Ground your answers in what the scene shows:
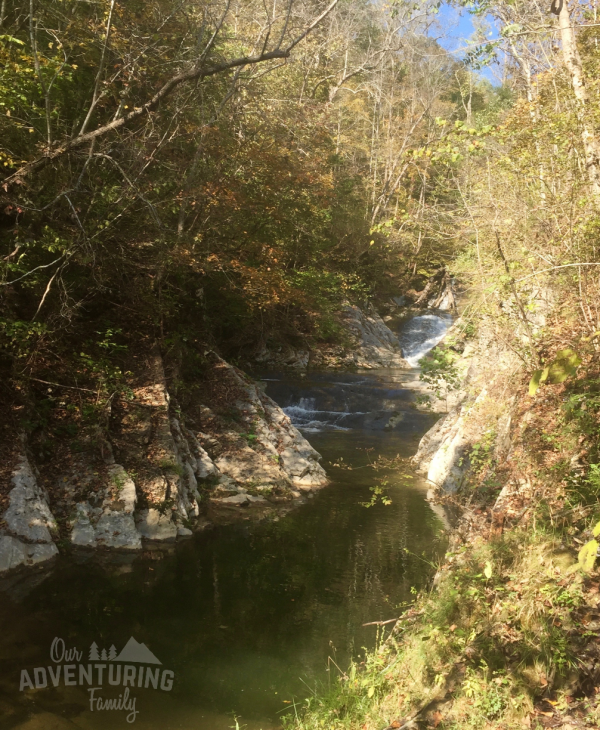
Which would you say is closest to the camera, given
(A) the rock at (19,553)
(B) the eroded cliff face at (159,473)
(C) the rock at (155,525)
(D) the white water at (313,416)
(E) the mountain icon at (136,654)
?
(E) the mountain icon at (136,654)

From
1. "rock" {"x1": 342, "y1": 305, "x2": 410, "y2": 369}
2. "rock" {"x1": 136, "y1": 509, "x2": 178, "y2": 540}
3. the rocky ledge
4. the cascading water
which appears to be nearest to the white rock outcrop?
"rock" {"x1": 136, "y1": 509, "x2": 178, "y2": 540}

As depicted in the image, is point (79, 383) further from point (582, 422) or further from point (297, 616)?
point (582, 422)

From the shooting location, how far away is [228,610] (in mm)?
6598

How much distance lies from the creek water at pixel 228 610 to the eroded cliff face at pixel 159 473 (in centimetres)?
45

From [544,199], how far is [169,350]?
7498mm

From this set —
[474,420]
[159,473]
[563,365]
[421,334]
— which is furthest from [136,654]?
[421,334]

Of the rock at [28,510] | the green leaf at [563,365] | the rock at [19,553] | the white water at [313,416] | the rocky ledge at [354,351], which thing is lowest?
the rock at [19,553]

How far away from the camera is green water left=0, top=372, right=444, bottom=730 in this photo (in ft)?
15.8

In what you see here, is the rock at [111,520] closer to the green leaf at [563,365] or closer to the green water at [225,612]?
the green water at [225,612]

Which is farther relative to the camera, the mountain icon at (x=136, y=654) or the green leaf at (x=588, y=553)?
the mountain icon at (x=136, y=654)

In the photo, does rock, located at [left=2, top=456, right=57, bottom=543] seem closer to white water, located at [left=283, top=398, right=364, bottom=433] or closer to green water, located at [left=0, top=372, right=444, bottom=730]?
green water, located at [left=0, top=372, right=444, bottom=730]

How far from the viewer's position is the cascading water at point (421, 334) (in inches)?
1021
